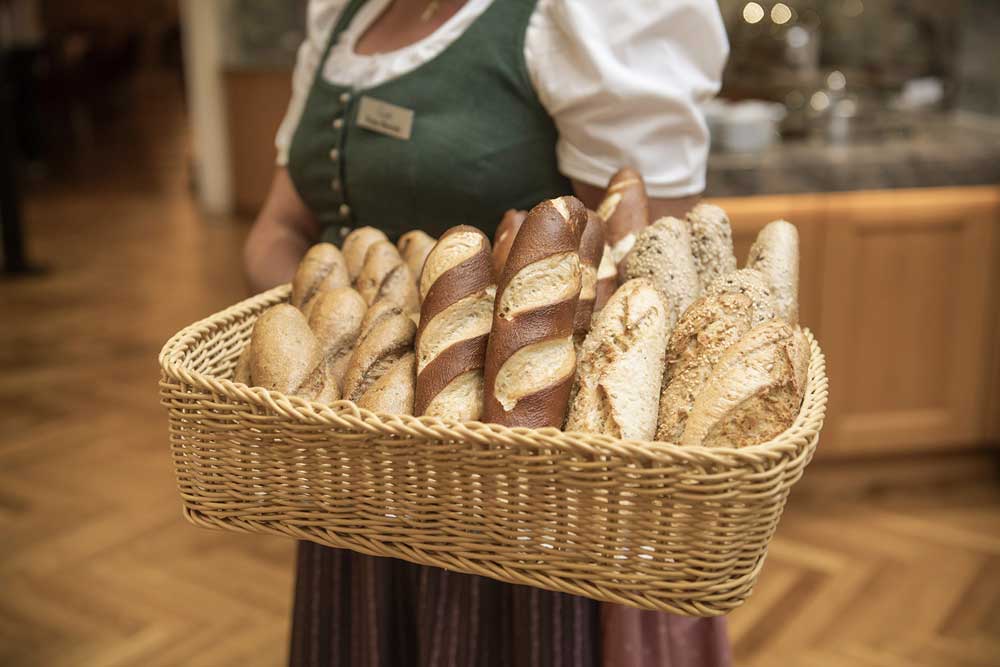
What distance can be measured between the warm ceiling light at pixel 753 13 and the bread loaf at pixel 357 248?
2259 millimetres

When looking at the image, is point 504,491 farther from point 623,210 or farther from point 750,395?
point 623,210

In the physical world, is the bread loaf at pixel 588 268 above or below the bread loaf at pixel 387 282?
above

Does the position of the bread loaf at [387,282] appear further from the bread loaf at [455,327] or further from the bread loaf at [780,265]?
the bread loaf at [780,265]

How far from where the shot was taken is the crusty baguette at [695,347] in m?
0.85

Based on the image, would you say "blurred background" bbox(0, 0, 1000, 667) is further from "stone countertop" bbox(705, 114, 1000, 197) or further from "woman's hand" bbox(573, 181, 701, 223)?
"woman's hand" bbox(573, 181, 701, 223)

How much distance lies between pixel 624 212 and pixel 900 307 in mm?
1784

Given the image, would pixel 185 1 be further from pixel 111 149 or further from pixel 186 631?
pixel 186 631

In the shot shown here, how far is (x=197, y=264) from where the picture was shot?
16.8ft

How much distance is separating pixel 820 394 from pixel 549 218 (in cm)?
27

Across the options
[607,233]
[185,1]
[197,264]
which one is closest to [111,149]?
[185,1]

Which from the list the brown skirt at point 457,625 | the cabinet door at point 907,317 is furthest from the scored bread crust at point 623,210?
the cabinet door at point 907,317

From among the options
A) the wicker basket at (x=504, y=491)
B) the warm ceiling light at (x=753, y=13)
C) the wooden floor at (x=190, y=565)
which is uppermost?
the warm ceiling light at (x=753, y=13)

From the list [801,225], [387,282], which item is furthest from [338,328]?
[801,225]

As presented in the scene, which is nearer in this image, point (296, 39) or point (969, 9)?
point (969, 9)
